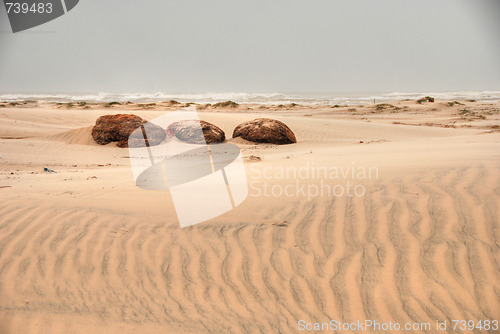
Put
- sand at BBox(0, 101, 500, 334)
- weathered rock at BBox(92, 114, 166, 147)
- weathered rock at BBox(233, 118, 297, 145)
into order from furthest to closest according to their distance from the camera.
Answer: weathered rock at BBox(233, 118, 297, 145)
weathered rock at BBox(92, 114, 166, 147)
sand at BBox(0, 101, 500, 334)

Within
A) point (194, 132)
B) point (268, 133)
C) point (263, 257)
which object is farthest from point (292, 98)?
point (263, 257)

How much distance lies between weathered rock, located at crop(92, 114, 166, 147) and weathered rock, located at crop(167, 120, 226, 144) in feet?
1.60

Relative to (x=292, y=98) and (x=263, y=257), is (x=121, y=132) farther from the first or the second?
(x=292, y=98)

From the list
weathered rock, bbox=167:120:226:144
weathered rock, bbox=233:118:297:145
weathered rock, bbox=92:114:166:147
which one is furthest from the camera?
weathered rock, bbox=233:118:297:145

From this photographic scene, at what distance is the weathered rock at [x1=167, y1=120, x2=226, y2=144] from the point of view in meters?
12.0

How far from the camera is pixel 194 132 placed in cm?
1206

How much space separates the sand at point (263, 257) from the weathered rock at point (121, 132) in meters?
6.81

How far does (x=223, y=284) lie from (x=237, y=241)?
1.88 ft

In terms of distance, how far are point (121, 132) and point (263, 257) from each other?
957cm

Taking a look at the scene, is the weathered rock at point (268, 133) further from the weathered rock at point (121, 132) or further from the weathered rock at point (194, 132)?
the weathered rock at point (121, 132)

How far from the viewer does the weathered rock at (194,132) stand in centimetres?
1200

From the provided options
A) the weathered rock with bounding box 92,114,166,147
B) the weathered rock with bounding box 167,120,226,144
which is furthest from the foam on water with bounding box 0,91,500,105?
the weathered rock with bounding box 92,114,166,147

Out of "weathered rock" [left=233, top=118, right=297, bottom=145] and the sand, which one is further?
"weathered rock" [left=233, top=118, right=297, bottom=145]

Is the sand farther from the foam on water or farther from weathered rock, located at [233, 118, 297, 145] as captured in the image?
the foam on water
